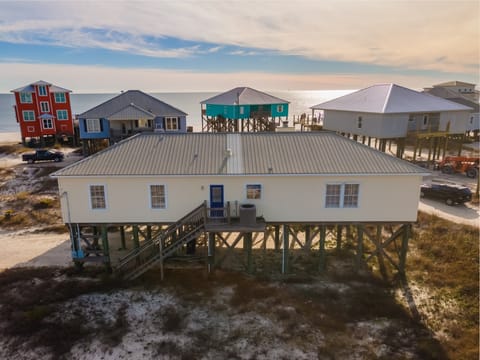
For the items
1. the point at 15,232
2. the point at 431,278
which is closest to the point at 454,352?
the point at 431,278

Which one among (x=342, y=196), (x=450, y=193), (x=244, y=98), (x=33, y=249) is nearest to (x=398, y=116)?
(x=450, y=193)

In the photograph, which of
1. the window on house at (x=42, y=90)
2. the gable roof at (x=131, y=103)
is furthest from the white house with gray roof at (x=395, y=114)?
the window on house at (x=42, y=90)

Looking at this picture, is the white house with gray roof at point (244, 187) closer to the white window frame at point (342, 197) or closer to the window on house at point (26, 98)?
the white window frame at point (342, 197)

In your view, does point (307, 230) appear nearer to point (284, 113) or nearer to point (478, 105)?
point (284, 113)

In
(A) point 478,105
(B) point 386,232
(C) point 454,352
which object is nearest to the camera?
(C) point 454,352

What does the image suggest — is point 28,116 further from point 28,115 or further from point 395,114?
point 395,114

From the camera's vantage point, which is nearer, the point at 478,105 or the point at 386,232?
the point at 386,232
